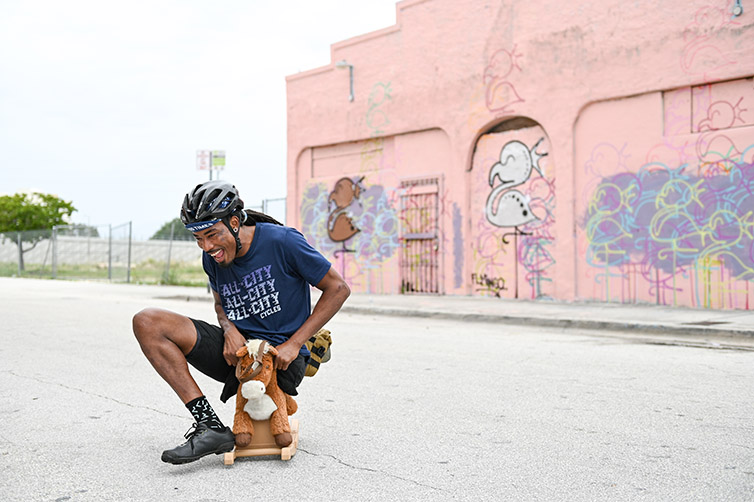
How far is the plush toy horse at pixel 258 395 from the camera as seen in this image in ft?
12.0

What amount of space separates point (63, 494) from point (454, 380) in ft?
11.7

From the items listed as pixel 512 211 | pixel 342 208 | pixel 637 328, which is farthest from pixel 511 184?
pixel 637 328

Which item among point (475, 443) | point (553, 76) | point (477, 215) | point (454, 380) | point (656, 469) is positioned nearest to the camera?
point (656, 469)

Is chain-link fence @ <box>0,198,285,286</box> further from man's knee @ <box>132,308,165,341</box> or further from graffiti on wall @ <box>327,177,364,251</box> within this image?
man's knee @ <box>132,308,165,341</box>

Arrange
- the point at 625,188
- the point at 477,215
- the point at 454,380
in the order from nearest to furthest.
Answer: the point at 454,380 → the point at 625,188 → the point at 477,215

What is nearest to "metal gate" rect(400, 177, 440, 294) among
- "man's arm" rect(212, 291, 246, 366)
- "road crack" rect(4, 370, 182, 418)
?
"road crack" rect(4, 370, 182, 418)

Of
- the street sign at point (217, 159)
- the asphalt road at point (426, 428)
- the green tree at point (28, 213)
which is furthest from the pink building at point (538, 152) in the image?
the green tree at point (28, 213)

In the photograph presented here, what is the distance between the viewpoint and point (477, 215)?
1611 cm

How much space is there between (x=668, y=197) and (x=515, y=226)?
332cm

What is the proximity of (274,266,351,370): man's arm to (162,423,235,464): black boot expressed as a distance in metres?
0.45

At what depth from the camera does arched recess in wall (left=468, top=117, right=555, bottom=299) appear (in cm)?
1488

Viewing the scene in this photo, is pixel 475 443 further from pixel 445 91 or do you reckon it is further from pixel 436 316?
pixel 445 91

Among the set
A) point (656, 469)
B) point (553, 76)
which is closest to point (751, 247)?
point (553, 76)

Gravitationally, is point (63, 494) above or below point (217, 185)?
below
